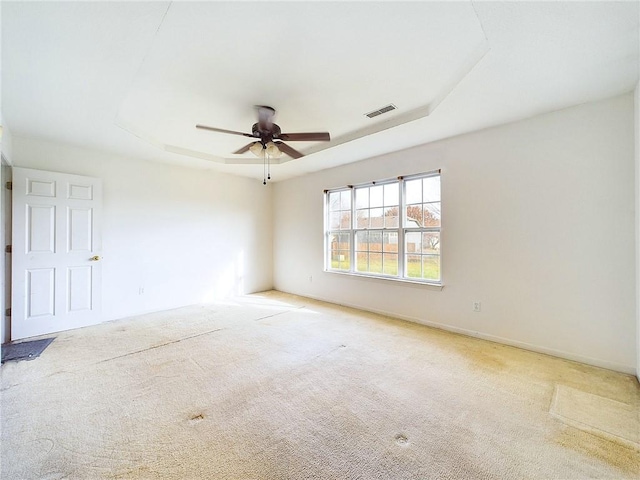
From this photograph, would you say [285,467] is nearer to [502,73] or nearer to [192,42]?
[192,42]

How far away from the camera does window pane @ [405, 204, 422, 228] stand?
13.1ft

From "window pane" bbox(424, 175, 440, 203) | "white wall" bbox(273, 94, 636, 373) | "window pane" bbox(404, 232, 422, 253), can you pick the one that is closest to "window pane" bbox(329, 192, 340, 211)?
"white wall" bbox(273, 94, 636, 373)

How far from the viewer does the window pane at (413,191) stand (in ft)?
13.1

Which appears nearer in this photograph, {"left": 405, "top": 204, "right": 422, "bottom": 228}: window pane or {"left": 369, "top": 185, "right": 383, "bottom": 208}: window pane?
{"left": 405, "top": 204, "right": 422, "bottom": 228}: window pane

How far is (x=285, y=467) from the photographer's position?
148cm

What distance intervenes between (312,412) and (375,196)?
11.3 ft

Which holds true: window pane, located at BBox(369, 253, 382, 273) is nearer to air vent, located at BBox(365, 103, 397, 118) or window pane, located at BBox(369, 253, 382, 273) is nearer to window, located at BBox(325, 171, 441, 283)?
window, located at BBox(325, 171, 441, 283)

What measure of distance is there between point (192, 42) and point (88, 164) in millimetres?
3264

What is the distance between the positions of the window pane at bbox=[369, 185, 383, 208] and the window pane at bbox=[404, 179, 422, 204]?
47 centimetres

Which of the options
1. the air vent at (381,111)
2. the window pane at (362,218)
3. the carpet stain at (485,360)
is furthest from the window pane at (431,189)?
the carpet stain at (485,360)

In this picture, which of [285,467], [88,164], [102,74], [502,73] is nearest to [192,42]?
[102,74]

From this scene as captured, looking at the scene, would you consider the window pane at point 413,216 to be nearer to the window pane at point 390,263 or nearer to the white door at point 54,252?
the window pane at point 390,263

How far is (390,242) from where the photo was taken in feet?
14.2

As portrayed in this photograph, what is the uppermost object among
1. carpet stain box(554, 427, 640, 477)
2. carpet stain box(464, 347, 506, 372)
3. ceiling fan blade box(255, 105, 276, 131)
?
ceiling fan blade box(255, 105, 276, 131)
